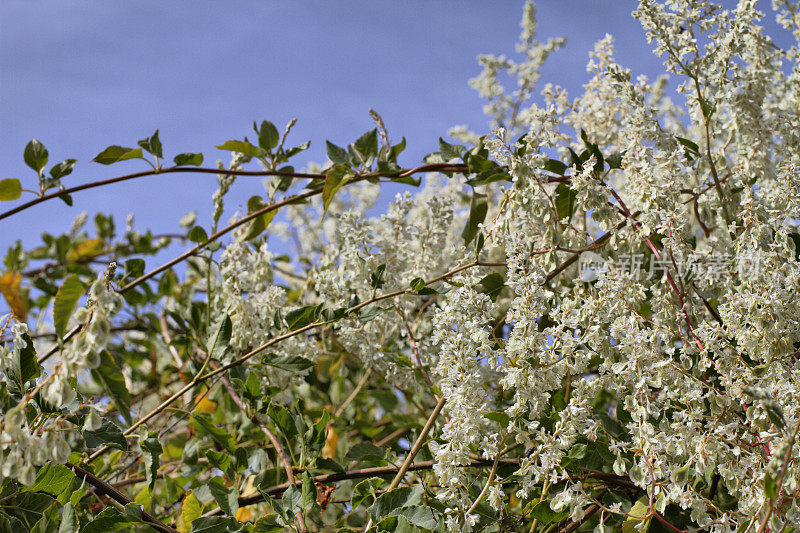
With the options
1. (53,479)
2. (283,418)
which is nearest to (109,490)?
(53,479)

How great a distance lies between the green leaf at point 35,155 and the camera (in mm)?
1156

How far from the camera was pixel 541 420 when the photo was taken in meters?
0.91

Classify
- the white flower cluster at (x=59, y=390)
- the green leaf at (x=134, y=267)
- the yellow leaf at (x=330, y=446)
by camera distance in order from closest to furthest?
1. the white flower cluster at (x=59, y=390)
2. the green leaf at (x=134, y=267)
3. the yellow leaf at (x=330, y=446)

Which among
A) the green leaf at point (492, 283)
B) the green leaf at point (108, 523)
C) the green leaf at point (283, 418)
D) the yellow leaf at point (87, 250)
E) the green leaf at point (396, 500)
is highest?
the yellow leaf at point (87, 250)

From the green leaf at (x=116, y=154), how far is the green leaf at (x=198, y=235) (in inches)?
7.4

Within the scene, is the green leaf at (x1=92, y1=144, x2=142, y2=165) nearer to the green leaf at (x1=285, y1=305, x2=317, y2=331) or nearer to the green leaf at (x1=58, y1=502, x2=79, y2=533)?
the green leaf at (x1=285, y1=305, x2=317, y2=331)

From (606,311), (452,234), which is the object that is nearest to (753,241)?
(606,311)

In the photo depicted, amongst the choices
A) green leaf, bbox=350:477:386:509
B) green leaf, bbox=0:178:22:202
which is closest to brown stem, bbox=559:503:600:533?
→ green leaf, bbox=350:477:386:509

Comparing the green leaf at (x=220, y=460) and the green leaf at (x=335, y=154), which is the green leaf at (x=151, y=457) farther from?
the green leaf at (x=335, y=154)

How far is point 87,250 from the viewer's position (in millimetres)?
2584

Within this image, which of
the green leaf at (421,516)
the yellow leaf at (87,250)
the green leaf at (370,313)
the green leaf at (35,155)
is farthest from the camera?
the yellow leaf at (87,250)

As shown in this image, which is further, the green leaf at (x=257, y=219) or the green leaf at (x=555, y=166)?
the green leaf at (x=257, y=219)

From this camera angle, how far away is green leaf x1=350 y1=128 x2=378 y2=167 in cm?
118

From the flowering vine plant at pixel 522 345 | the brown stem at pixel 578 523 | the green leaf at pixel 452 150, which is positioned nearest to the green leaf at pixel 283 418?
the flowering vine plant at pixel 522 345
